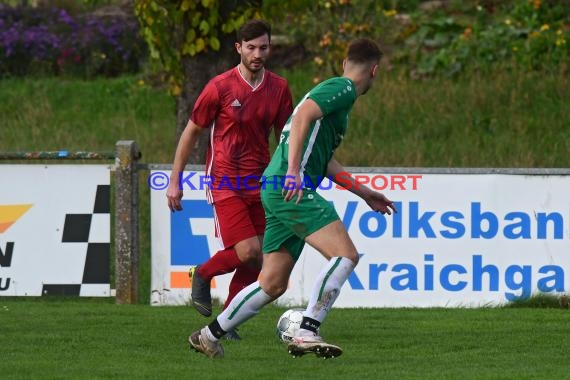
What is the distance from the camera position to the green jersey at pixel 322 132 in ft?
25.8

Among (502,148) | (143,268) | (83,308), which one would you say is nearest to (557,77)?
(502,148)

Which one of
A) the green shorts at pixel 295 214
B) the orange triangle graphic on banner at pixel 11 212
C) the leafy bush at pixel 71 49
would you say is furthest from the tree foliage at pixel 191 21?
the leafy bush at pixel 71 49

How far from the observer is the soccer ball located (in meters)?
8.02

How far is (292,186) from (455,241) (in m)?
4.31

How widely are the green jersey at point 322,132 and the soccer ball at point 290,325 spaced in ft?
2.42

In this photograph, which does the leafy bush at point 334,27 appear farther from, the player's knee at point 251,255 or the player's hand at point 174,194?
the player's hand at point 174,194

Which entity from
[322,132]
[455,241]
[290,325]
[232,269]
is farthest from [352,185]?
[455,241]

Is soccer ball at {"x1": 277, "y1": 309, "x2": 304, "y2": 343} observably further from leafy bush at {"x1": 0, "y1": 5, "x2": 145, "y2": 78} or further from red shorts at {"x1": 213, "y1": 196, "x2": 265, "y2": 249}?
leafy bush at {"x1": 0, "y1": 5, "x2": 145, "y2": 78}

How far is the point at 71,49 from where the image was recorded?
73.2ft

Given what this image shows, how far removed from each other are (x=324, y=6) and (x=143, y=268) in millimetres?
7276

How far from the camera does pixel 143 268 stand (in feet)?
44.2

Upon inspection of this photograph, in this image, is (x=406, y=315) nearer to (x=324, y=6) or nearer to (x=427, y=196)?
(x=427, y=196)

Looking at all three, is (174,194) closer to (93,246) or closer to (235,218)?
(235,218)

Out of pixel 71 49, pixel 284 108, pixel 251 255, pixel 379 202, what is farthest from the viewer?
pixel 71 49
